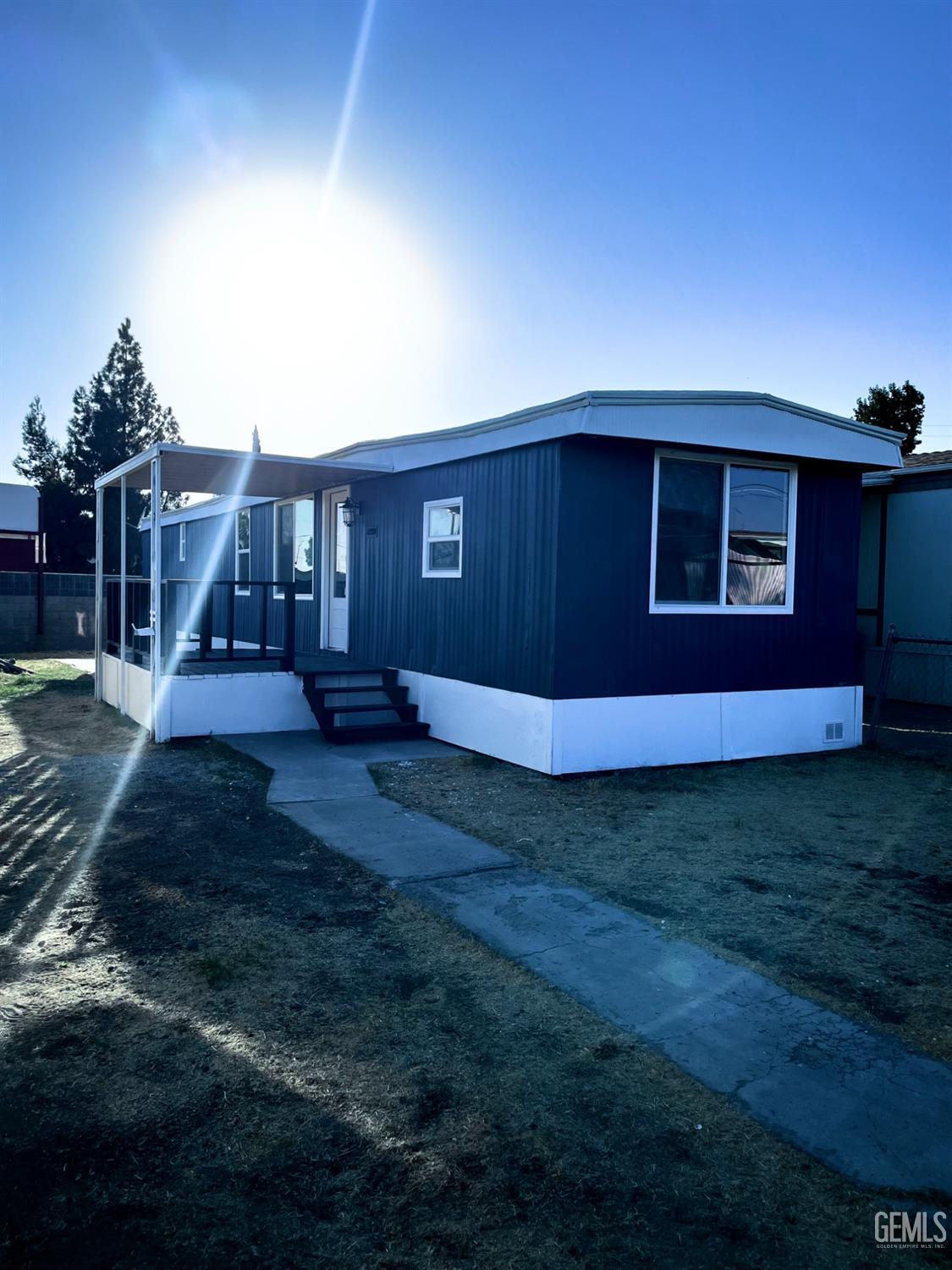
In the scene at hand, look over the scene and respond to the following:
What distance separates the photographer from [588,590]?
7.37 metres

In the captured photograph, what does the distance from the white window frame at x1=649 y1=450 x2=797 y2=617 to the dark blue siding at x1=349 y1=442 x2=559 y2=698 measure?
1.04m

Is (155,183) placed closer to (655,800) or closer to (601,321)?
(601,321)

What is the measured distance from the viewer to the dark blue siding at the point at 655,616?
7293 millimetres

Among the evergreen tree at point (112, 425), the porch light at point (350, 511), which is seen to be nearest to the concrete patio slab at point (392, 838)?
the porch light at point (350, 511)

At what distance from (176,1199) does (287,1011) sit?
1000 millimetres

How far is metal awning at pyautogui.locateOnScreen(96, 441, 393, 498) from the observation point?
8555 millimetres

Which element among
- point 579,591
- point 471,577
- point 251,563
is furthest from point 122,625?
point 579,591

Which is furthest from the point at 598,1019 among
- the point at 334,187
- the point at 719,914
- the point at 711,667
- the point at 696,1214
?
the point at 334,187

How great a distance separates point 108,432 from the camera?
1346 inches

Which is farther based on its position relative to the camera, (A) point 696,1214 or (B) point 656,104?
(B) point 656,104

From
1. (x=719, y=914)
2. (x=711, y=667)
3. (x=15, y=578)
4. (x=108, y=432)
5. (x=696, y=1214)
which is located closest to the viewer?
(x=696, y=1214)

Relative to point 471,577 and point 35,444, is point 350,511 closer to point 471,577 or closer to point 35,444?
point 471,577

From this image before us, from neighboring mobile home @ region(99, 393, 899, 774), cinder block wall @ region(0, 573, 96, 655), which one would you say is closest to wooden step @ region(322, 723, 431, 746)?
neighboring mobile home @ region(99, 393, 899, 774)

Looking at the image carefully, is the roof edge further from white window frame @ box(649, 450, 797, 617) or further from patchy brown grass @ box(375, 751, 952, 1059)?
patchy brown grass @ box(375, 751, 952, 1059)
